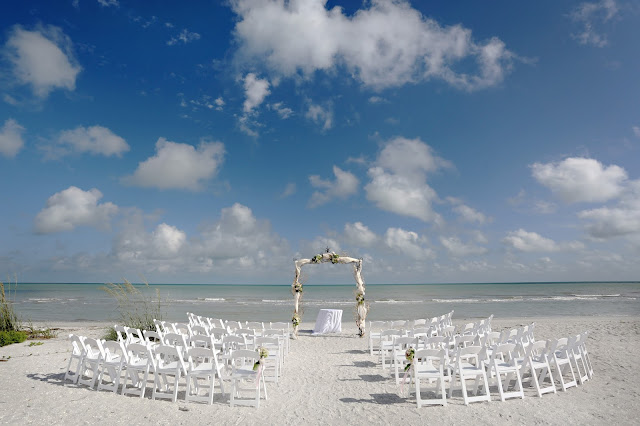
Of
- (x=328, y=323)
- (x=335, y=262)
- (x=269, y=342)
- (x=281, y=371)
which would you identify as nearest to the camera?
(x=269, y=342)

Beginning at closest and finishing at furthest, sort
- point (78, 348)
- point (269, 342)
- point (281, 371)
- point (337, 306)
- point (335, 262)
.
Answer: point (78, 348) → point (269, 342) → point (281, 371) → point (335, 262) → point (337, 306)

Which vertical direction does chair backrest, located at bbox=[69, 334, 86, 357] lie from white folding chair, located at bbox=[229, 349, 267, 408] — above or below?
above

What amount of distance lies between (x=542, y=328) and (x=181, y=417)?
14058mm

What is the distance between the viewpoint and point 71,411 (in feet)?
18.3

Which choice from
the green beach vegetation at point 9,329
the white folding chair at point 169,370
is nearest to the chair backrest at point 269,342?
the white folding chair at point 169,370

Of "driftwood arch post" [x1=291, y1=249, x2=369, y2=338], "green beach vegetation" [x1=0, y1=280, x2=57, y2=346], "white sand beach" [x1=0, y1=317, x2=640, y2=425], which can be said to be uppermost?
"driftwood arch post" [x1=291, y1=249, x2=369, y2=338]

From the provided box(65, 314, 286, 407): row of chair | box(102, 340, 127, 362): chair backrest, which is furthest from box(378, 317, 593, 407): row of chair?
box(102, 340, 127, 362): chair backrest

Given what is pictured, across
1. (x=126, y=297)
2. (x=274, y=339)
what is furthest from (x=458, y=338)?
(x=126, y=297)

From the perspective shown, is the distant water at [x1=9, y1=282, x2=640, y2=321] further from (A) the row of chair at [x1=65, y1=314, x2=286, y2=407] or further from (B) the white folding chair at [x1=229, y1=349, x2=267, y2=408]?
(B) the white folding chair at [x1=229, y1=349, x2=267, y2=408]

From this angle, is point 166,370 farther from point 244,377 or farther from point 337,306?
point 337,306

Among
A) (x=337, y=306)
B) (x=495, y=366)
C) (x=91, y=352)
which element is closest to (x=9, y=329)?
(x=91, y=352)

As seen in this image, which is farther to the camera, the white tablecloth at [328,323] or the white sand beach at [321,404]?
the white tablecloth at [328,323]

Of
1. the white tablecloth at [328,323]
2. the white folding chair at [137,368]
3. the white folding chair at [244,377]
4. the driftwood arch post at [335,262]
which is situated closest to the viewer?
the white folding chair at [244,377]

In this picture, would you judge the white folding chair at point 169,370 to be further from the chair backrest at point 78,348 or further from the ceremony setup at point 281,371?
the chair backrest at point 78,348
